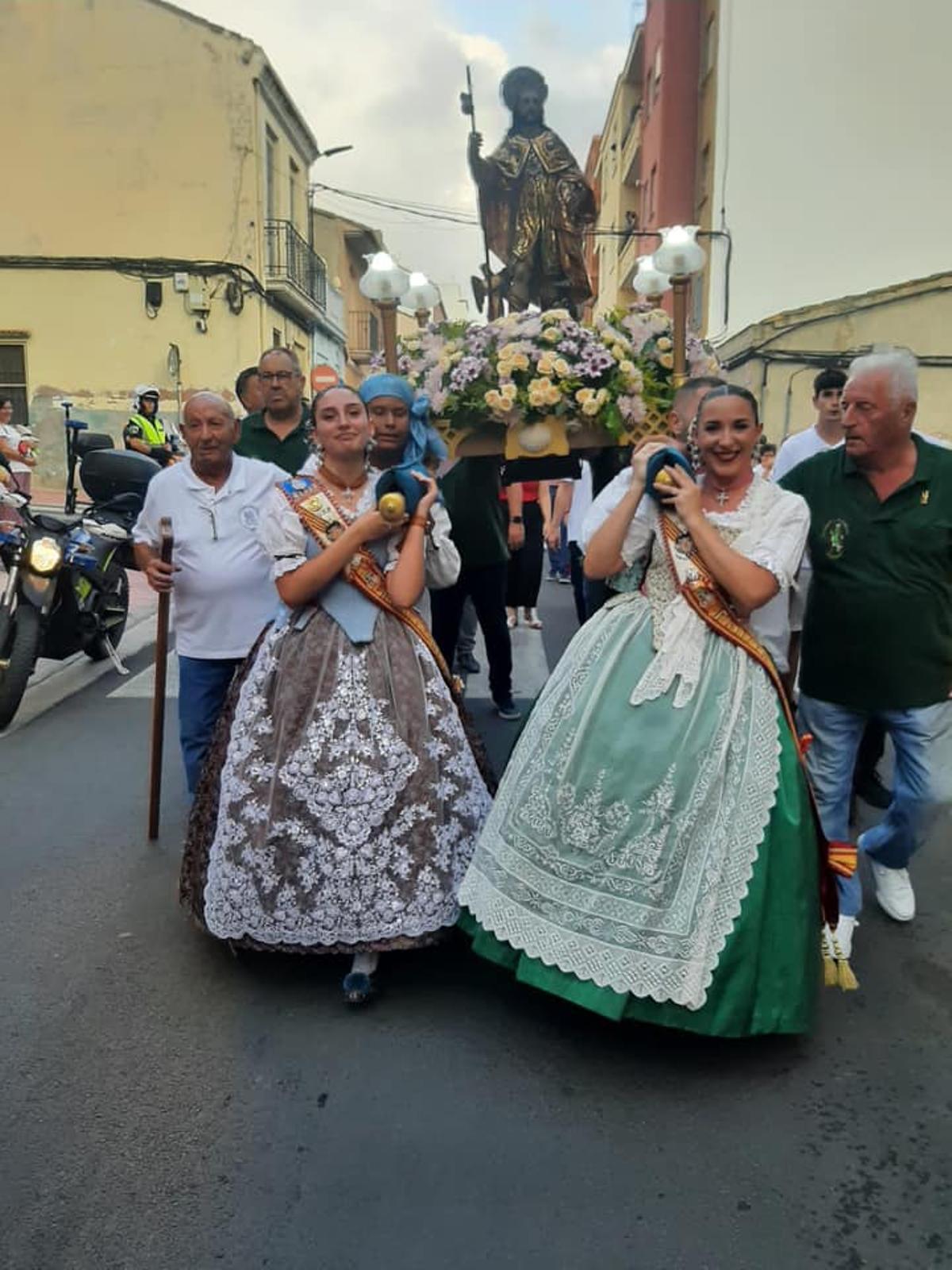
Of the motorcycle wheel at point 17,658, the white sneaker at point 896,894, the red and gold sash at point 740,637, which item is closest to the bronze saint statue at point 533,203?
the red and gold sash at point 740,637

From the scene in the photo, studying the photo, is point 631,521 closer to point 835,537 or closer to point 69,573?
point 835,537

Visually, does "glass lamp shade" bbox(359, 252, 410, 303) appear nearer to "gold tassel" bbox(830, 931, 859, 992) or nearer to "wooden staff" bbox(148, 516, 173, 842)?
"wooden staff" bbox(148, 516, 173, 842)

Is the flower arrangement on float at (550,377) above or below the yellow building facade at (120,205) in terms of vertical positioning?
below

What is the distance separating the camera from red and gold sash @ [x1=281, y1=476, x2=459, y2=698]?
3.33m

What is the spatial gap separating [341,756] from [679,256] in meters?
2.12

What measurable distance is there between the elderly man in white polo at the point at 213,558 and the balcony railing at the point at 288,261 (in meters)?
20.5

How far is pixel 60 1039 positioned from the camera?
3051 millimetres

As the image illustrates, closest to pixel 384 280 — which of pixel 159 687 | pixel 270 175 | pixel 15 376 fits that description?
pixel 159 687

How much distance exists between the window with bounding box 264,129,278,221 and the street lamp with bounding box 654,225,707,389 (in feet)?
69.1

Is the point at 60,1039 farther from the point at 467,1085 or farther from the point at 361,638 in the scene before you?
the point at 361,638

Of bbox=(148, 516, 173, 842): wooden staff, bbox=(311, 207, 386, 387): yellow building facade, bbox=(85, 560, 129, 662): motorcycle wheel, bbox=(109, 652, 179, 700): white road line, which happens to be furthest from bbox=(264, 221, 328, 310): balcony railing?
bbox=(148, 516, 173, 842): wooden staff

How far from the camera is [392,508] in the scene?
10.4 ft

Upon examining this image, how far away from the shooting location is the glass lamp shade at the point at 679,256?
3.77m

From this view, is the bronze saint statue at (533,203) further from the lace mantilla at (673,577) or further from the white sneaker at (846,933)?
the white sneaker at (846,933)
